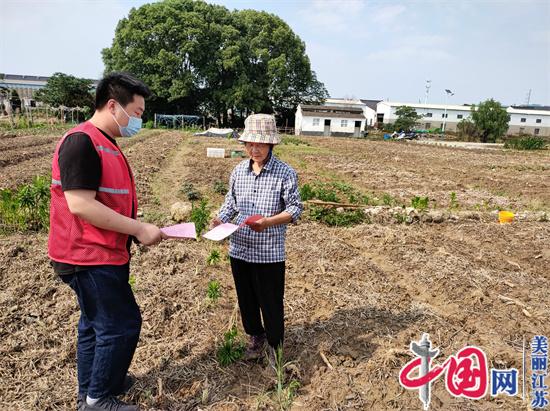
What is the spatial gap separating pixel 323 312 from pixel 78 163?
2.81m

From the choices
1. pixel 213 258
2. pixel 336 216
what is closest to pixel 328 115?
pixel 336 216

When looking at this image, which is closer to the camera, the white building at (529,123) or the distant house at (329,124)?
the distant house at (329,124)

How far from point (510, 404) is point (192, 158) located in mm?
13858

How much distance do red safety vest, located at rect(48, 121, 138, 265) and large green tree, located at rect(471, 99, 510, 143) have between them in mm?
44058

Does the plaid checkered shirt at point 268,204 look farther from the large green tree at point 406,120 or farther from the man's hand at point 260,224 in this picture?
the large green tree at point 406,120

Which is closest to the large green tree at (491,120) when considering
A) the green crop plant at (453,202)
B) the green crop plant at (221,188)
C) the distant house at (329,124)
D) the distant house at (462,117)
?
the distant house at (329,124)

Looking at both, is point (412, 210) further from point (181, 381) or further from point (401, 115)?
point (401, 115)

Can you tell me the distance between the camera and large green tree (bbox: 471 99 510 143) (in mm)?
38844

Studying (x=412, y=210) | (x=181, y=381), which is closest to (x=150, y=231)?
(x=181, y=381)

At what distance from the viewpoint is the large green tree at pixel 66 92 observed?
32.7 meters

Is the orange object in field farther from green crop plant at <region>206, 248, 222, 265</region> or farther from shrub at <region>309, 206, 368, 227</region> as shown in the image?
green crop plant at <region>206, 248, 222, 265</region>

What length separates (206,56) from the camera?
3731 centimetres

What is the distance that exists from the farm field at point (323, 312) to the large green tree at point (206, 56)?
103 ft

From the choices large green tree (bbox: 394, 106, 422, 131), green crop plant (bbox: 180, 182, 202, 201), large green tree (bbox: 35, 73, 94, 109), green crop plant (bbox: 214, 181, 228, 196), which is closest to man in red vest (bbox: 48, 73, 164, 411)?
green crop plant (bbox: 180, 182, 202, 201)
